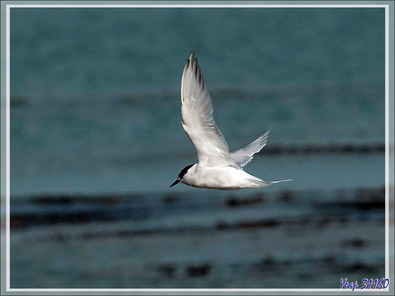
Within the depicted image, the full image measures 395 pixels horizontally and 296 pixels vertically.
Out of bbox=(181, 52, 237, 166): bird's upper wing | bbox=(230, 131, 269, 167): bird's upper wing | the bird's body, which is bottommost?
the bird's body

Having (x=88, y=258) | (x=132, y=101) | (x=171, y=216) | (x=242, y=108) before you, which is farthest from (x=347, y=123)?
(x=88, y=258)

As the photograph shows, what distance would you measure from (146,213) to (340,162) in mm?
2433

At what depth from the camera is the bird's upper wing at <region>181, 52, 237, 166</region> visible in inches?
214

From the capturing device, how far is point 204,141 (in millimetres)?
5648

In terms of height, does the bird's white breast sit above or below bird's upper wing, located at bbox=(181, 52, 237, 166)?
below

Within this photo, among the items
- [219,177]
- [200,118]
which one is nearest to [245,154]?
[219,177]

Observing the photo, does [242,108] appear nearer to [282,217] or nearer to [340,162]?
[340,162]

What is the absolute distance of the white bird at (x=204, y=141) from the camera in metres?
5.44

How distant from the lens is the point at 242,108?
1127 centimetres

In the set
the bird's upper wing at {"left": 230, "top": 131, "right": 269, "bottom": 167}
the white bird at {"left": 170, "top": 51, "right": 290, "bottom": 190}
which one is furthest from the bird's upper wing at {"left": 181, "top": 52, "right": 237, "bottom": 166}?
the bird's upper wing at {"left": 230, "top": 131, "right": 269, "bottom": 167}

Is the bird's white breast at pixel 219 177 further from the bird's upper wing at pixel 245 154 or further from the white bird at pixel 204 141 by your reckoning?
the bird's upper wing at pixel 245 154

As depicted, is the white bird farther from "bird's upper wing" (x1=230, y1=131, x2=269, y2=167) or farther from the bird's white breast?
"bird's upper wing" (x1=230, y1=131, x2=269, y2=167)

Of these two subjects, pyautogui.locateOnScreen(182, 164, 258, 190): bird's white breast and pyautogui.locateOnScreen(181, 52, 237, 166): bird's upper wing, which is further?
pyautogui.locateOnScreen(182, 164, 258, 190): bird's white breast

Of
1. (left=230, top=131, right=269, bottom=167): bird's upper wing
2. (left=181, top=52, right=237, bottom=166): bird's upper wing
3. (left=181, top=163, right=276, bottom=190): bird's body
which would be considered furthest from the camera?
(left=230, top=131, right=269, bottom=167): bird's upper wing
